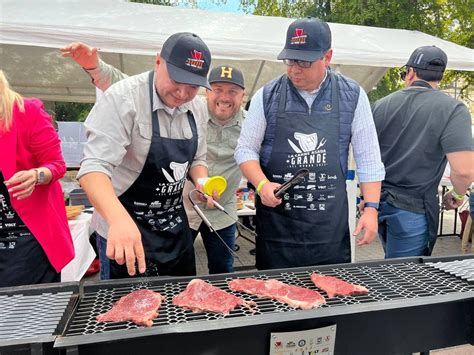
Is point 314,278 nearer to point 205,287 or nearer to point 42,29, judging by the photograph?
point 205,287

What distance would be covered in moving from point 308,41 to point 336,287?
48.8 inches

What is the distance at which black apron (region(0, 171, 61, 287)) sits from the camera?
198cm

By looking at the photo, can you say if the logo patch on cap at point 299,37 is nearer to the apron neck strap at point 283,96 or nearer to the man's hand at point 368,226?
the apron neck strap at point 283,96

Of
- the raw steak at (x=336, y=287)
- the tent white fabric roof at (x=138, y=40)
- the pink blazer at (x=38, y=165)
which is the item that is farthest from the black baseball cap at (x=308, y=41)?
the tent white fabric roof at (x=138, y=40)

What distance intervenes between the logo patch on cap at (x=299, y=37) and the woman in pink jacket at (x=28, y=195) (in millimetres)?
1385

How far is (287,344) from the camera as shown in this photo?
1.33 m

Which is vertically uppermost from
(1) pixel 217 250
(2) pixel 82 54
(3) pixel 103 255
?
(2) pixel 82 54

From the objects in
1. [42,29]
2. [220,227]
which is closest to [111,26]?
[42,29]

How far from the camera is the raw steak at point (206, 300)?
56.6 inches

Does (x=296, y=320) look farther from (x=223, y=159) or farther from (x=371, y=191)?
(x=223, y=159)

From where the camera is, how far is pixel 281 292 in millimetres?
1582

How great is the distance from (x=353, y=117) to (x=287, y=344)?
54.1 inches

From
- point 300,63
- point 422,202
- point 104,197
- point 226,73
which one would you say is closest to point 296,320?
point 104,197

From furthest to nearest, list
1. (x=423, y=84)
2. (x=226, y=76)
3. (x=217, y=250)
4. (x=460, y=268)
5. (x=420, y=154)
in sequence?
(x=217, y=250) → (x=226, y=76) → (x=423, y=84) → (x=420, y=154) → (x=460, y=268)
